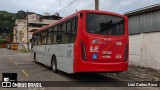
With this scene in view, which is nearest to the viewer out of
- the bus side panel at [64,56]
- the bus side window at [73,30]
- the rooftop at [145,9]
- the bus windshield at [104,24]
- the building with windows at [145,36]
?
the bus windshield at [104,24]

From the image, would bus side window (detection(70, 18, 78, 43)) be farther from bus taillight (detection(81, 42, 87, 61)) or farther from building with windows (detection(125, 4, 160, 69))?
building with windows (detection(125, 4, 160, 69))

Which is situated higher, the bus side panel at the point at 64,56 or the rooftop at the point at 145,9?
the rooftop at the point at 145,9

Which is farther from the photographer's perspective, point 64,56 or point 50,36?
point 50,36

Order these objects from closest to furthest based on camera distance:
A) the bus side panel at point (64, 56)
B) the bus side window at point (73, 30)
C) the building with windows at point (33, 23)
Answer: the bus side window at point (73, 30) → the bus side panel at point (64, 56) → the building with windows at point (33, 23)

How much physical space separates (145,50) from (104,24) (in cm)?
722

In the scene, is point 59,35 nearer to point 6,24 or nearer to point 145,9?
point 145,9

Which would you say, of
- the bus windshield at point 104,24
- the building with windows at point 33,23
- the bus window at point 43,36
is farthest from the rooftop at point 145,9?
the building with windows at point 33,23

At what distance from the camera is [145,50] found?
766 inches

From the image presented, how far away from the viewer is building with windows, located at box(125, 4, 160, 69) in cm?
1830

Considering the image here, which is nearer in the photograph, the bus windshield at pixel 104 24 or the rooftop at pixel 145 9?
the bus windshield at pixel 104 24

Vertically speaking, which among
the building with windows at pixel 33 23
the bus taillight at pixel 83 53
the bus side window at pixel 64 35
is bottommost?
the bus taillight at pixel 83 53

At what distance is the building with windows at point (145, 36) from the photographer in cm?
1830

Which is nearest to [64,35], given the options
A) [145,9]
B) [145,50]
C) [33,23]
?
[145,50]

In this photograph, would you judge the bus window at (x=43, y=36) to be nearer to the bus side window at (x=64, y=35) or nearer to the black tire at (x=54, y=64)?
the black tire at (x=54, y=64)
